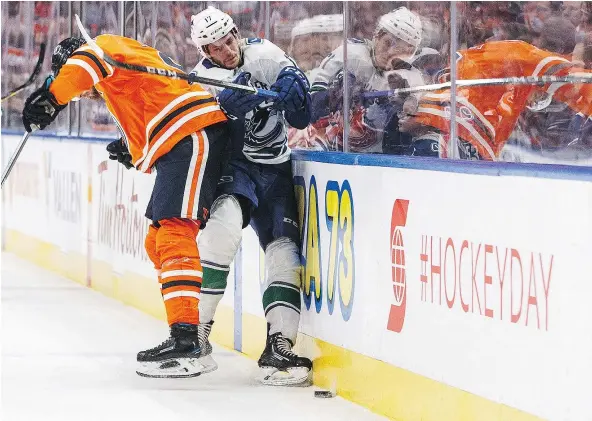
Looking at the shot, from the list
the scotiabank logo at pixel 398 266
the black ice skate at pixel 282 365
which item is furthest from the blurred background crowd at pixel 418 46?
the black ice skate at pixel 282 365

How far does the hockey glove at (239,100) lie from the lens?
5609mm

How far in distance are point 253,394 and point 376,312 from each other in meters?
0.63

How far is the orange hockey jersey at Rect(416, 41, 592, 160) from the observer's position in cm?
505

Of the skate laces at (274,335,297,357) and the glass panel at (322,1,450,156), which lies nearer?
the glass panel at (322,1,450,156)

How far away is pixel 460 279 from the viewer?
444 cm

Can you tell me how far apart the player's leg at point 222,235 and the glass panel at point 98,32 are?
3.01 metres

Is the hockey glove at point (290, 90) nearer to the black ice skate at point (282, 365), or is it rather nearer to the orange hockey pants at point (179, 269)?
the orange hockey pants at point (179, 269)

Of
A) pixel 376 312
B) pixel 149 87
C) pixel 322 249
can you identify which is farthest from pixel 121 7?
pixel 376 312

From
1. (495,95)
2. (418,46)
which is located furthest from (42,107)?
(495,95)

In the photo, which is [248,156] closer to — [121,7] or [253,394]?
[253,394]

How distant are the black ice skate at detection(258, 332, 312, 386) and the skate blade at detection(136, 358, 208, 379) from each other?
26 cm

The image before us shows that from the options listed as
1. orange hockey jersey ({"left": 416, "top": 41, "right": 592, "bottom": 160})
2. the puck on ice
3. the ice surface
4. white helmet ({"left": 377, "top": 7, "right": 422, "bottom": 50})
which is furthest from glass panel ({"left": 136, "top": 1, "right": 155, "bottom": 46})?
the puck on ice

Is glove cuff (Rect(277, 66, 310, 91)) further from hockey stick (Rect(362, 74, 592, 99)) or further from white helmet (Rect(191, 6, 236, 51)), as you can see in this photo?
hockey stick (Rect(362, 74, 592, 99))

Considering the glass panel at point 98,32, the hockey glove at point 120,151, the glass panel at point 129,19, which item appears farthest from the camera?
the glass panel at point 98,32
